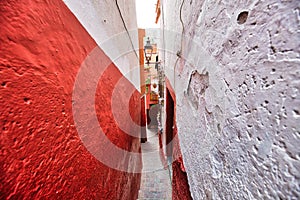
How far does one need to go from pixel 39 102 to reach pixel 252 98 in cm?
67

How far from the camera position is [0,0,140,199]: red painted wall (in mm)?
340

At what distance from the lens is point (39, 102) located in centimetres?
43

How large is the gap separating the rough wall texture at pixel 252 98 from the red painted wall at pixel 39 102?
65 cm

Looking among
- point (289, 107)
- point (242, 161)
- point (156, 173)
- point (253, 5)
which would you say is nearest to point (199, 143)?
point (242, 161)

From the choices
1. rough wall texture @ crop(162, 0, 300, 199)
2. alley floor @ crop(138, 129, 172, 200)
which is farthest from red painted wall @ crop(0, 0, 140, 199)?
alley floor @ crop(138, 129, 172, 200)

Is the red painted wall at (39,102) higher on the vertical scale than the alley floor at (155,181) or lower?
higher

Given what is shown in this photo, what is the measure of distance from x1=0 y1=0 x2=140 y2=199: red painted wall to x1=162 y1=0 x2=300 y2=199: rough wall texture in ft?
2.14

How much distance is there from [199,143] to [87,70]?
0.83 meters

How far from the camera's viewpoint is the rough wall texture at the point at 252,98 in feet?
0.99

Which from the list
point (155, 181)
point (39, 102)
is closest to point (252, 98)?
point (39, 102)

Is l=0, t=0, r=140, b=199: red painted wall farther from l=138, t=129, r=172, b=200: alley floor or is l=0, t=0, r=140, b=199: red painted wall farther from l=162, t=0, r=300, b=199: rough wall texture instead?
l=138, t=129, r=172, b=200: alley floor

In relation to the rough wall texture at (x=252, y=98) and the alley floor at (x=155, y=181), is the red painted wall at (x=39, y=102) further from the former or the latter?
the alley floor at (x=155, y=181)

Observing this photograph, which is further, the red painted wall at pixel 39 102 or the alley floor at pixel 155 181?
the alley floor at pixel 155 181

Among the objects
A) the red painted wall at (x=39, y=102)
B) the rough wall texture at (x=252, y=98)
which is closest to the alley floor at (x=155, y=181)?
the rough wall texture at (x=252, y=98)
